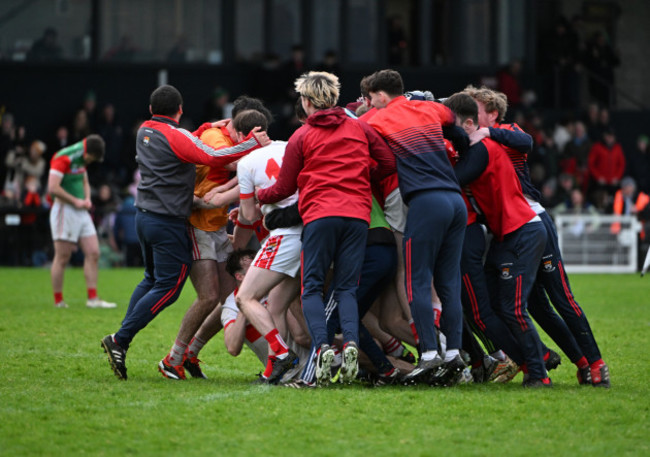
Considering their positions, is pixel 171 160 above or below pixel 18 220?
above

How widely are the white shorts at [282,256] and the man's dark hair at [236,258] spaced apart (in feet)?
2.36

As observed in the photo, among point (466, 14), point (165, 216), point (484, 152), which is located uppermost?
point (466, 14)

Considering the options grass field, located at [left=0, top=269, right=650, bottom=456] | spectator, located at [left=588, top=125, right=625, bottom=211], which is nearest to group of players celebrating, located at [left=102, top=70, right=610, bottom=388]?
grass field, located at [left=0, top=269, right=650, bottom=456]

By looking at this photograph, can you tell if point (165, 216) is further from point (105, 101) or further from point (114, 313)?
point (105, 101)

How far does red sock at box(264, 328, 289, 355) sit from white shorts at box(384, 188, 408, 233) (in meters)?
1.18

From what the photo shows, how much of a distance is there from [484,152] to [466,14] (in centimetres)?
1988

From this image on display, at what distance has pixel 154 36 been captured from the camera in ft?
81.5

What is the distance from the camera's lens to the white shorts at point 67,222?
13250 mm

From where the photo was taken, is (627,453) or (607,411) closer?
(627,453)

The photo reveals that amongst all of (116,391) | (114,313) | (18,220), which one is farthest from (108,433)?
(18,220)

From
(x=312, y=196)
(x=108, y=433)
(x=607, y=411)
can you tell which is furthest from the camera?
(x=312, y=196)

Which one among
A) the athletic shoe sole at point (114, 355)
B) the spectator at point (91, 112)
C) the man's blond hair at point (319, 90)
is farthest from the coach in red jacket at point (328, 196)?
the spectator at point (91, 112)

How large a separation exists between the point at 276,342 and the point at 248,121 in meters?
1.72

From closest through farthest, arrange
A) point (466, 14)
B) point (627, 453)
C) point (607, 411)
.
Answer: point (627, 453), point (607, 411), point (466, 14)
